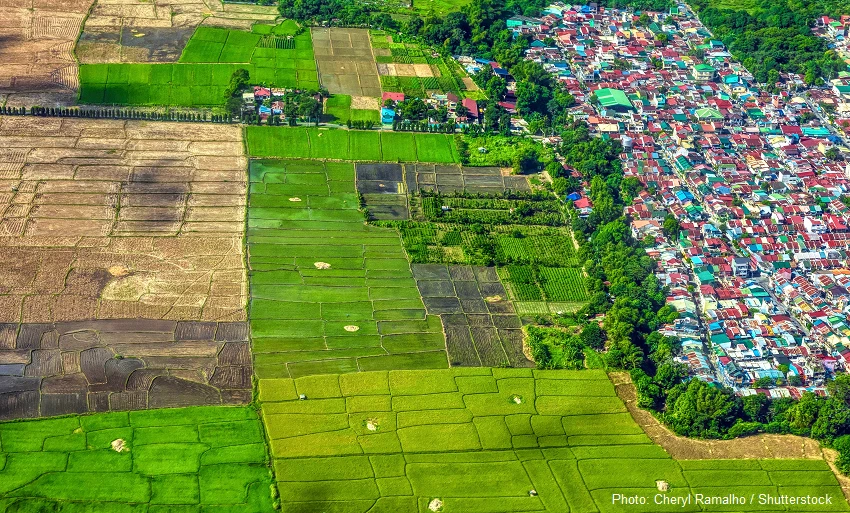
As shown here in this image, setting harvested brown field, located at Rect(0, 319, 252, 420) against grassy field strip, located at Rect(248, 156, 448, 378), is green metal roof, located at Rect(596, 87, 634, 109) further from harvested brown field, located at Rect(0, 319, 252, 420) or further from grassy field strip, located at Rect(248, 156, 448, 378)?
harvested brown field, located at Rect(0, 319, 252, 420)

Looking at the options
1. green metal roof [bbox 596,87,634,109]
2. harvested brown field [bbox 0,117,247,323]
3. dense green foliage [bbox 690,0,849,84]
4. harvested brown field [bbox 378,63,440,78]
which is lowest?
harvested brown field [bbox 0,117,247,323]

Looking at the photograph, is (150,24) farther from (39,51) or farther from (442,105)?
(442,105)

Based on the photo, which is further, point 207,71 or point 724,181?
point 207,71

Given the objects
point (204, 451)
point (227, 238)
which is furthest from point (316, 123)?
point (204, 451)

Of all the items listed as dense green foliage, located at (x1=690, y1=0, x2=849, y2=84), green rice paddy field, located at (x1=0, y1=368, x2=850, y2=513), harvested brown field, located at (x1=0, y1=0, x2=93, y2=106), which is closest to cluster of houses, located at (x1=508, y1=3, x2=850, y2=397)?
dense green foliage, located at (x1=690, y1=0, x2=849, y2=84)

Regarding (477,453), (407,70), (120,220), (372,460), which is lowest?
(120,220)

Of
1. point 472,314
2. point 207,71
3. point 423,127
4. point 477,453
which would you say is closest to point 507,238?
point 472,314
